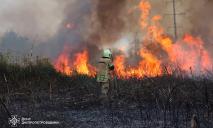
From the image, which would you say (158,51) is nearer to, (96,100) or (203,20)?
(203,20)

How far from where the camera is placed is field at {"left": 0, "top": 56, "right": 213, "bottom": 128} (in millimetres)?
12914

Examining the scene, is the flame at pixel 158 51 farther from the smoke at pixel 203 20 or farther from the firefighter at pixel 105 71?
the firefighter at pixel 105 71

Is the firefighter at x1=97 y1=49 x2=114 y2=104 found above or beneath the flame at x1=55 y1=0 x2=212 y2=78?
beneath

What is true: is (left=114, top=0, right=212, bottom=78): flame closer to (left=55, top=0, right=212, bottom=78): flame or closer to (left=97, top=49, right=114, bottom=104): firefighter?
(left=55, top=0, right=212, bottom=78): flame

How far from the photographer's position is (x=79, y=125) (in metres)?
12.5

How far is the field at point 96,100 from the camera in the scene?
42.4 ft

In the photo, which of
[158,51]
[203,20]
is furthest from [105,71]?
[203,20]

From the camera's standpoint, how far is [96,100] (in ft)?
57.7

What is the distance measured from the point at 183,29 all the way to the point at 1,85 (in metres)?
29.3

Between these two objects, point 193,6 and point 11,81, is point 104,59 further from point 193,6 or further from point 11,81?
point 193,6

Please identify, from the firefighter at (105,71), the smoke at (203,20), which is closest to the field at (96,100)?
the firefighter at (105,71)

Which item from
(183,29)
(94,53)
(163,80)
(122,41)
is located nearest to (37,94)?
(163,80)

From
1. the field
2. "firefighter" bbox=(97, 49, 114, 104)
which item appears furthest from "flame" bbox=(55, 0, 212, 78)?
"firefighter" bbox=(97, 49, 114, 104)

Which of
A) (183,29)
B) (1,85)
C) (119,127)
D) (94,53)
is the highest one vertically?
(183,29)
